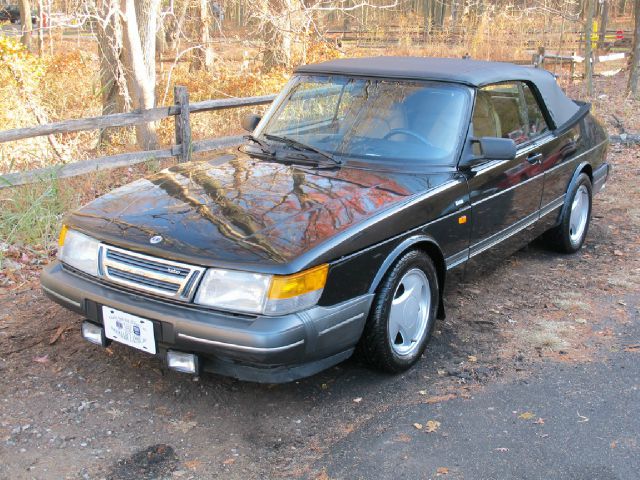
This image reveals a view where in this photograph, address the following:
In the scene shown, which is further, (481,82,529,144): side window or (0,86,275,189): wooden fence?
(0,86,275,189): wooden fence

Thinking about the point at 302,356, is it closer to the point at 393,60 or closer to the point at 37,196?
the point at 393,60

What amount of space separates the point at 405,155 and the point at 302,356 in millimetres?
1643

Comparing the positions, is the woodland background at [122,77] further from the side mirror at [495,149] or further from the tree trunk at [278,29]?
the side mirror at [495,149]

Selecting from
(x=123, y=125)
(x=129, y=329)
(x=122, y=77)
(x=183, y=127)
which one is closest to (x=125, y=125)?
(x=123, y=125)

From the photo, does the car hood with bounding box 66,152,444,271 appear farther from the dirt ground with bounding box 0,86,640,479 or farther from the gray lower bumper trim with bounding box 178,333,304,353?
the dirt ground with bounding box 0,86,640,479

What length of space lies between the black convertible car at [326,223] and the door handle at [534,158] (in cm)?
2

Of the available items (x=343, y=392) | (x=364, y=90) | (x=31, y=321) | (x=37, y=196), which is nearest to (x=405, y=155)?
(x=364, y=90)

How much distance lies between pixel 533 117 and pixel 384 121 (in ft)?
5.05

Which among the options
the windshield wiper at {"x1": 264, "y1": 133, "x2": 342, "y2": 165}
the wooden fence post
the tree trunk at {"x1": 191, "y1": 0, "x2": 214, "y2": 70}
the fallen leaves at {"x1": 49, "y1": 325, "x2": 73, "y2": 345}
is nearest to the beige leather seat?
the windshield wiper at {"x1": 264, "y1": 133, "x2": 342, "y2": 165}

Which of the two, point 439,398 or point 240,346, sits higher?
point 240,346

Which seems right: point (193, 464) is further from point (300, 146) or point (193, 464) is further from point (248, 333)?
point (300, 146)

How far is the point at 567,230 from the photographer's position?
5.80 meters

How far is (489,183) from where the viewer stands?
14.6 feet

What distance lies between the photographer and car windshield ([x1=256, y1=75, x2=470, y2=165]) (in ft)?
14.0
